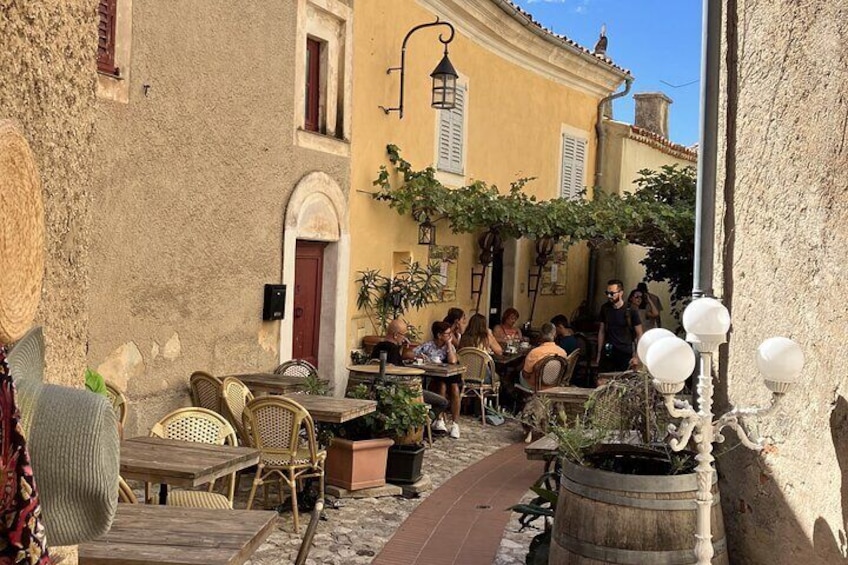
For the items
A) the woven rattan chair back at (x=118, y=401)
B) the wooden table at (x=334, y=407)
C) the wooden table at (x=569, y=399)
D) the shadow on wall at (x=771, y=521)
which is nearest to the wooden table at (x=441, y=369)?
the wooden table at (x=569, y=399)

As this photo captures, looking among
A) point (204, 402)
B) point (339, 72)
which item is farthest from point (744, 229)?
point (339, 72)

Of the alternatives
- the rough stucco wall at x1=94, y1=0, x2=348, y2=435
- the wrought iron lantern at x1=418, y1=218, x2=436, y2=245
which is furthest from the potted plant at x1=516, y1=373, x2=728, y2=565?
the wrought iron lantern at x1=418, y1=218, x2=436, y2=245

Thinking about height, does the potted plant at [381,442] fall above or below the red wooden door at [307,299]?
below

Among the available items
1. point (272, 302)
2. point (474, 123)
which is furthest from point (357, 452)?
point (474, 123)

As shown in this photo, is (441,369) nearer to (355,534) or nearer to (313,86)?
(313,86)

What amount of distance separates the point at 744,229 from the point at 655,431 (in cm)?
103

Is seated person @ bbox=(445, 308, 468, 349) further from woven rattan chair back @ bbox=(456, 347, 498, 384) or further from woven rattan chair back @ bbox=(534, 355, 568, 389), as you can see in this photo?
woven rattan chair back @ bbox=(534, 355, 568, 389)

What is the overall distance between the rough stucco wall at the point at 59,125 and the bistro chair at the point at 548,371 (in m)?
8.68

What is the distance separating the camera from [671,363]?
3264 mm

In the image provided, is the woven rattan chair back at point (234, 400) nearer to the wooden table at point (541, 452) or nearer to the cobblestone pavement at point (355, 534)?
the cobblestone pavement at point (355, 534)

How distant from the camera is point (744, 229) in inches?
159

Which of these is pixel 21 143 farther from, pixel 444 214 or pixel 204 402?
pixel 444 214

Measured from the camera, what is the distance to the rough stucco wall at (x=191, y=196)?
6738 millimetres

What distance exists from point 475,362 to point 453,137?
11.3 ft
